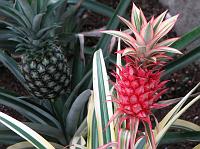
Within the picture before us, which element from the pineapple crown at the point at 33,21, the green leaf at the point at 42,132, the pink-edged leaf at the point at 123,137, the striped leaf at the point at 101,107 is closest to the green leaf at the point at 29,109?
the green leaf at the point at 42,132

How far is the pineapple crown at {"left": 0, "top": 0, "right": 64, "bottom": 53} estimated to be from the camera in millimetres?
1482

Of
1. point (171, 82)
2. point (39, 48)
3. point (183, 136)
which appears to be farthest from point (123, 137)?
point (171, 82)

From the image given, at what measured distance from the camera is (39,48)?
5.15 feet

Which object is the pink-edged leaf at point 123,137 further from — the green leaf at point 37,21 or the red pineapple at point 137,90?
the green leaf at point 37,21

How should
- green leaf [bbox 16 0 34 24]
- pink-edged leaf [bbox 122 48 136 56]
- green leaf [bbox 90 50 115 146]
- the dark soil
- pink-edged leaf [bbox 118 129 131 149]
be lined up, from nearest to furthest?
1. pink-edged leaf [bbox 122 48 136 56]
2. pink-edged leaf [bbox 118 129 131 149]
3. green leaf [bbox 90 50 115 146]
4. green leaf [bbox 16 0 34 24]
5. the dark soil

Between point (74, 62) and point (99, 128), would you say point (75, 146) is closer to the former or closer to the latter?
point (99, 128)

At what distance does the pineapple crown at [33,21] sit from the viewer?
148cm

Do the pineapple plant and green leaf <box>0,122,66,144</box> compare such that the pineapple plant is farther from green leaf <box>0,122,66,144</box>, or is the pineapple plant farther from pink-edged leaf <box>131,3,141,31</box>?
green leaf <box>0,122,66,144</box>

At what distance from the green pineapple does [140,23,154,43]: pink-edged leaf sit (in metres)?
0.63

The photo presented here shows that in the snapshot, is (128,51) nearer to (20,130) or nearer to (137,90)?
(137,90)

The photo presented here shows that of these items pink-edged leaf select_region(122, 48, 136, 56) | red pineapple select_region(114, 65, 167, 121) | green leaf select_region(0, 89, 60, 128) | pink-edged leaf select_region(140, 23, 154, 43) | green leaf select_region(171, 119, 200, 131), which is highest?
green leaf select_region(0, 89, 60, 128)

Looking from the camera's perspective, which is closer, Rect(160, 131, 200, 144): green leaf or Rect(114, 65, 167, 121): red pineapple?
Rect(114, 65, 167, 121): red pineapple

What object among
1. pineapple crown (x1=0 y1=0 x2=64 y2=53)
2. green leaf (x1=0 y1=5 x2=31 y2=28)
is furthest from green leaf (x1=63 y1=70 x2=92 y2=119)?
green leaf (x1=0 y1=5 x2=31 y2=28)

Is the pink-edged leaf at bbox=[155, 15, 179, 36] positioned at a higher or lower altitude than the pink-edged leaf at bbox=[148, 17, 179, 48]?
higher
